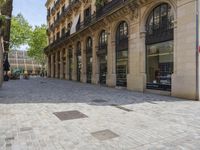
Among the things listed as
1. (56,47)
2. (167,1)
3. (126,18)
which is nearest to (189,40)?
(167,1)

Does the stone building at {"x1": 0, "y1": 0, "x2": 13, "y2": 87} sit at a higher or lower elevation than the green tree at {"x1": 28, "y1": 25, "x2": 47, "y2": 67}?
lower

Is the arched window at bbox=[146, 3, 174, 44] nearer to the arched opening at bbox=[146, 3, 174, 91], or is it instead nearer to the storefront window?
the arched opening at bbox=[146, 3, 174, 91]

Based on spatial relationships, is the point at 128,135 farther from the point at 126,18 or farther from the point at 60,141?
the point at 126,18

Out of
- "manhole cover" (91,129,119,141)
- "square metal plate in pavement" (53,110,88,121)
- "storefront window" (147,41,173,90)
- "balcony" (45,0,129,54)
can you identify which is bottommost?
"manhole cover" (91,129,119,141)

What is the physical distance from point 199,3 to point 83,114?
8.37 metres

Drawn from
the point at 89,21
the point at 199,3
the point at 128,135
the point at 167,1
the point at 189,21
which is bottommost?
the point at 128,135

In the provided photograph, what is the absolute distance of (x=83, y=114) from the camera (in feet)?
23.0

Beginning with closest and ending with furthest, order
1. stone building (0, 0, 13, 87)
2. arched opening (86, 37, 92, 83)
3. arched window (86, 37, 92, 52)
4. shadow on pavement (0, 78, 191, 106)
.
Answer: shadow on pavement (0, 78, 191, 106) → stone building (0, 0, 13, 87) → arched opening (86, 37, 92, 83) → arched window (86, 37, 92, 52)

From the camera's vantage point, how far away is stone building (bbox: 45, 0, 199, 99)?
35.6 feet

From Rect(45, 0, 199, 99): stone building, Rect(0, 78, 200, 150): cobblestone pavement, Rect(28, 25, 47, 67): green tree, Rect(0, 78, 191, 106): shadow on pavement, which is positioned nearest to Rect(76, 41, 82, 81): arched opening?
Rect(45, 0, 199, 99): stone building

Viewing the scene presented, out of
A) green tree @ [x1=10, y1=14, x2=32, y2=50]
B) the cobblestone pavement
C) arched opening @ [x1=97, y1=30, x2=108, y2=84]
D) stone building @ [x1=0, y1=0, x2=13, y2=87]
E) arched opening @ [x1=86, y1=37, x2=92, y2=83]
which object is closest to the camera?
the cobblestone pavement

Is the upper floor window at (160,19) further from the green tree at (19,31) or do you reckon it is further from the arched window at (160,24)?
the green tree at (19,31)

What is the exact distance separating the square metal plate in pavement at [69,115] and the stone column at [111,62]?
11.0 m

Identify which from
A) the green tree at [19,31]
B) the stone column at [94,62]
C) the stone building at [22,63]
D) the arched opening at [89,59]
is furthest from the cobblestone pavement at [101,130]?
the stone building at [22,63]
